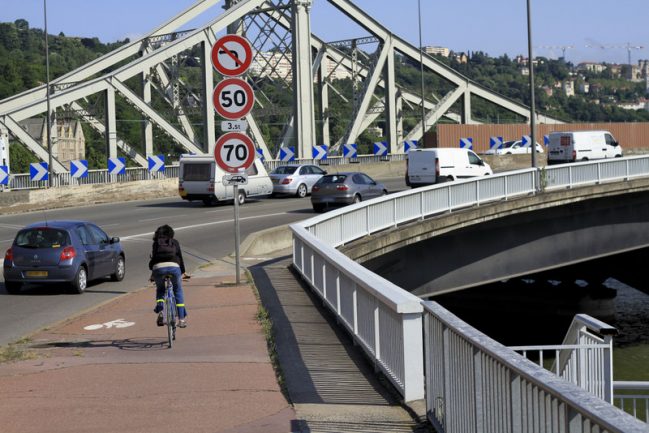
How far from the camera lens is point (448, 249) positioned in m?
27.6

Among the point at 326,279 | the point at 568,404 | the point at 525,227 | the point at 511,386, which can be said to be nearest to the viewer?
the point at 568,404

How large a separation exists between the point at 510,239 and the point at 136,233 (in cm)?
1096

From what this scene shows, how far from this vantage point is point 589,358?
7.83 m

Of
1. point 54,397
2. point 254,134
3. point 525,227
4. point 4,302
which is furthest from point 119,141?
point 54,397

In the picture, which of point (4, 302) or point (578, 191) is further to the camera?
point (578, 191)

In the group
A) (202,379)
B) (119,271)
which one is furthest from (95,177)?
(202,379)

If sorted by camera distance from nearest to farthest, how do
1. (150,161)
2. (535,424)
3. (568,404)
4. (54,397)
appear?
(568,404) < (535,424) < (54,397) < (150,161)

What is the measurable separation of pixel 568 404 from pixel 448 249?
77.7 feet

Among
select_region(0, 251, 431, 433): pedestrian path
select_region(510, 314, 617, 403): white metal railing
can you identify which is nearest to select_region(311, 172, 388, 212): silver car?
select_region(0, 251, 431, 433): pedestrian path

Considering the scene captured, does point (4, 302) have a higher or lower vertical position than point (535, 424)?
lower

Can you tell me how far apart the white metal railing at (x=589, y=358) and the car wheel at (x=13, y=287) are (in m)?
13.6

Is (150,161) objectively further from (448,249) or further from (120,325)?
(120,325)

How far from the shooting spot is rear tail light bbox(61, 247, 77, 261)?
19.3 meters

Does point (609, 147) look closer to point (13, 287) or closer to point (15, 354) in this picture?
point (13, 287)
